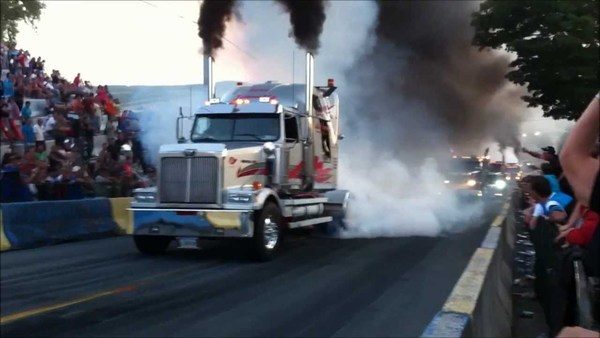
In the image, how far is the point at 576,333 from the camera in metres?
3.11

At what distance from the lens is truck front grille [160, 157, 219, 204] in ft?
38.3

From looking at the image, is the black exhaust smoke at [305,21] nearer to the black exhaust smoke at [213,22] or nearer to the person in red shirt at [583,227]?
the black exhaust smoke at [213,22]

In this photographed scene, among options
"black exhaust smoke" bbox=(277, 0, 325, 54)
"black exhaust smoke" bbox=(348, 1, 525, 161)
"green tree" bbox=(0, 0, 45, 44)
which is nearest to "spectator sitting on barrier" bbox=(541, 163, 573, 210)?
"green tree" bbox=(0, 0, 45, 44)

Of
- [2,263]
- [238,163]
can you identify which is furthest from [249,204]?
[2,263]

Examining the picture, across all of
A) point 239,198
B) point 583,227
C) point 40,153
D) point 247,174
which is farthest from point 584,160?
point 247,174

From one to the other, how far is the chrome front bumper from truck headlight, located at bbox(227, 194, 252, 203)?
0.18 m

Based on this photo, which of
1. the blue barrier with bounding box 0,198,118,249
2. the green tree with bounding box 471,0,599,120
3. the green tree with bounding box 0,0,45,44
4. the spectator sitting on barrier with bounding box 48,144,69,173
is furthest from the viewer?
the green tree with bounding box 471,0,599,120

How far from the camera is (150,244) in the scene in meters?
12.3

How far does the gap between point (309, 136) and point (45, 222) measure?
9150mm

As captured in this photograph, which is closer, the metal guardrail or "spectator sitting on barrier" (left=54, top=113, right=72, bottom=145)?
the metal guardrail

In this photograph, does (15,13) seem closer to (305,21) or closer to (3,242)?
(305,21)

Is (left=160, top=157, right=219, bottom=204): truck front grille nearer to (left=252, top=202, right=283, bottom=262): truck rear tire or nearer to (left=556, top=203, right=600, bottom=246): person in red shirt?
(left=252, top=202, right=283, bottom=262): truck rear tire

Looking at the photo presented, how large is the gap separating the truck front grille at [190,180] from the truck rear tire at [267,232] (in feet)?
2.60

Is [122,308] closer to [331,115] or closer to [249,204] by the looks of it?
[249,204]
